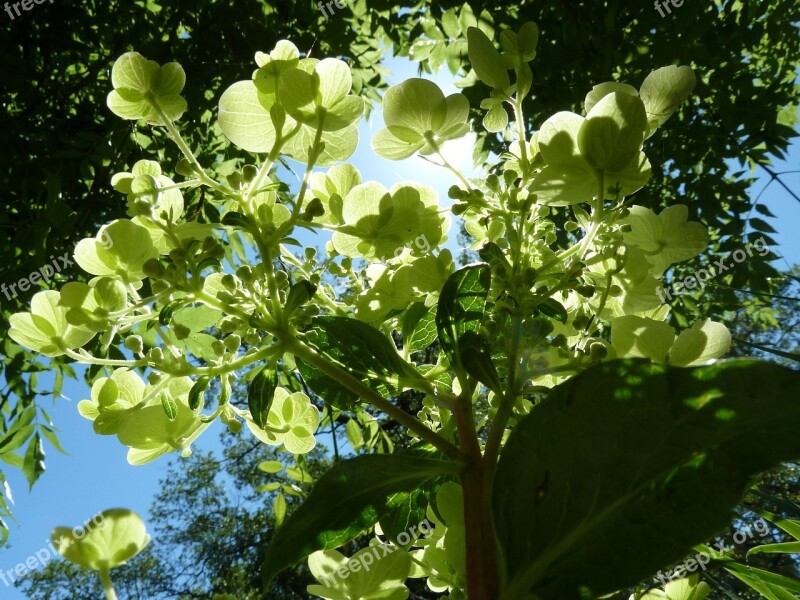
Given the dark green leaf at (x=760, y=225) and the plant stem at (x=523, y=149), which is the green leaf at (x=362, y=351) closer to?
the plant stem at (x=523, y=149)

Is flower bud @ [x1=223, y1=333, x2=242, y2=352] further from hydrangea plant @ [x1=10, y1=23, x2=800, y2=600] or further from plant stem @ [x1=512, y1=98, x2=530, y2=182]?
plant stem @ [x1=512, y1=98, x2=530, y2=182]

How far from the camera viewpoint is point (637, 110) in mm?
346

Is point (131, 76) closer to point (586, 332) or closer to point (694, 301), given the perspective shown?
point (586, 332)

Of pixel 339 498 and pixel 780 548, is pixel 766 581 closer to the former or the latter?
pixel 780 548

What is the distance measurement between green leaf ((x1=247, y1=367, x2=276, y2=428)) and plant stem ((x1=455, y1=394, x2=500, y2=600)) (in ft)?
0.40

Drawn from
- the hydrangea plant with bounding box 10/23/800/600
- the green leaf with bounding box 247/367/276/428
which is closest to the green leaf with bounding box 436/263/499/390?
the hydrangea plant with bounding box 10/23/800/600

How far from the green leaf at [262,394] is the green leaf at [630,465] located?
16cm

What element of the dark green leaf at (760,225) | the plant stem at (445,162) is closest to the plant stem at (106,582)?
the plant stem at (445,162)

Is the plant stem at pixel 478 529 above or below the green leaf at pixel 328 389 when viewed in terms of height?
below

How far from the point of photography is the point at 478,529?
30cm

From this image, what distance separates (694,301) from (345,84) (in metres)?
2.11

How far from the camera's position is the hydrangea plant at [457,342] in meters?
0.26

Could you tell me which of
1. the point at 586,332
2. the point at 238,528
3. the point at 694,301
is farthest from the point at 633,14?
the point at 238,528

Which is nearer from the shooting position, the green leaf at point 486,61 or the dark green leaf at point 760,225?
the green leaf at point 486,61
